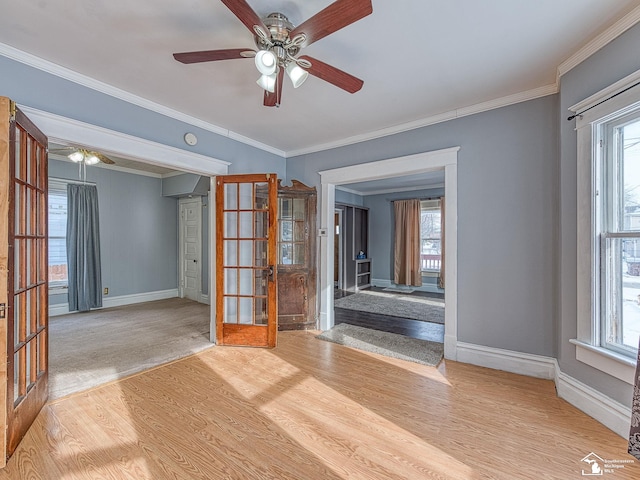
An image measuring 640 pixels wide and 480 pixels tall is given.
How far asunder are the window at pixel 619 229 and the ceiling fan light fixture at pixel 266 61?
2247 mm

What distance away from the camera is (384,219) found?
7.82m

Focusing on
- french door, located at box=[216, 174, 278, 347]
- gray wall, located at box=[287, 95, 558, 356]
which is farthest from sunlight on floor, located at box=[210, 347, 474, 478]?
gray wall, located at box=[287, 95, 558, 356]

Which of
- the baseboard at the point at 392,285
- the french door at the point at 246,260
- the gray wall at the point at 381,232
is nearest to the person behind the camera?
the french door at the point at 246,260

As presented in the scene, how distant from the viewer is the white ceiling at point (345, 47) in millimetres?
1715

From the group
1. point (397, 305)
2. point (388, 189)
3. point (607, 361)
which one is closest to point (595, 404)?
point (607, 361)

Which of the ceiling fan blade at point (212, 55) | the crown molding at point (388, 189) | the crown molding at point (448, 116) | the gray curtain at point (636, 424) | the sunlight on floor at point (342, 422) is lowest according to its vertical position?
the sunlight on floor at point (342, 422)

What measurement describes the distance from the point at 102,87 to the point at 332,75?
212 cm

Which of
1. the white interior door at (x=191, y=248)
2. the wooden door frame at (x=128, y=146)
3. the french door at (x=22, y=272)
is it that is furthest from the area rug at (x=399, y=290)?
→ the french door at (x=22, y=272)

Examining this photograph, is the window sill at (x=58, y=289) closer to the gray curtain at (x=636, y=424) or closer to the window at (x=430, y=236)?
the gray curtain at (x=636, y=424)

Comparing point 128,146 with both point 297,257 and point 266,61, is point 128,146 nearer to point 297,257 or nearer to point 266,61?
point 266,61

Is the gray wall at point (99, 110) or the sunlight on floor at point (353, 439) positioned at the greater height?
the gray wall at point (99, 110)

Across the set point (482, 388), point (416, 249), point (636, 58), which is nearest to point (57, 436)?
point (482, 388)

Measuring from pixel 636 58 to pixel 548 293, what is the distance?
1.79 m

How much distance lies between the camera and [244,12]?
141 centimetres
